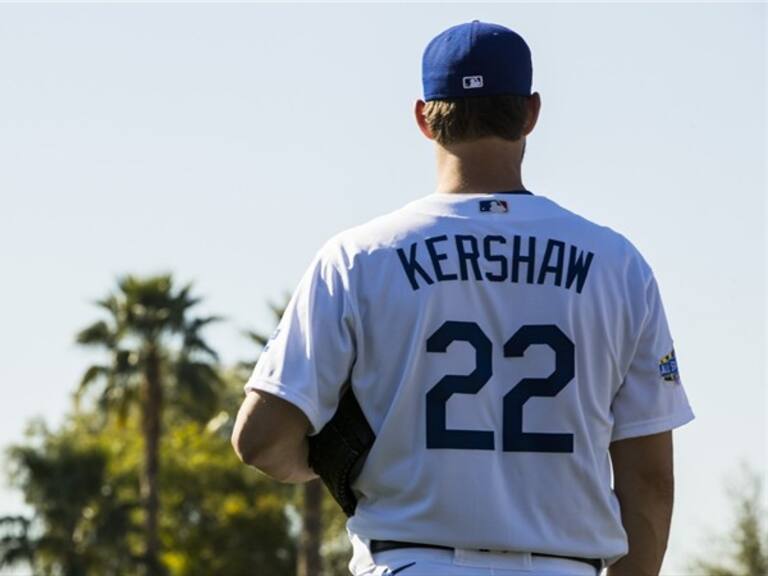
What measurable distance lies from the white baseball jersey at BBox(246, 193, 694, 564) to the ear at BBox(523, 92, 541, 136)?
0.70ft

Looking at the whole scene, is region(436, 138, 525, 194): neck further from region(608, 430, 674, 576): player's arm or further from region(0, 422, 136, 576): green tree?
region(0, 422, 136, 576): green tree

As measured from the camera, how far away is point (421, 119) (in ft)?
18.5

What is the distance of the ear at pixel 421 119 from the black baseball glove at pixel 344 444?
0.67m

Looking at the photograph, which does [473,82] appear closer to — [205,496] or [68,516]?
[68,516]

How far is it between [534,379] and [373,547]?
1.84 feet

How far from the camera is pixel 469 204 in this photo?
547 centimetres

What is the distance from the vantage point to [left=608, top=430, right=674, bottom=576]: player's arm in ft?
18.4

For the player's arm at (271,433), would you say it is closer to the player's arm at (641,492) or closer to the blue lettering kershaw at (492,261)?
the blue lettering kershaw at (492,261)

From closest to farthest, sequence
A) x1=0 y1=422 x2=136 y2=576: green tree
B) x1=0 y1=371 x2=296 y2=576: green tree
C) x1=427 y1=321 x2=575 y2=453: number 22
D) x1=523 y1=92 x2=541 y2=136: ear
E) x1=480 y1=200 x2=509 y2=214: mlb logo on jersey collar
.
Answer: x1=427 y1=321 x2=575 y2=453: number 22
x1=480 y1=200 x2=509 y2=214: mlb logo on jersey collar
x1=523 y1=92 x2=541 y2=136: ear
x1=0 y1=422 x2=136 y2=576: green tree
x1=0 y1=371 x2=296 y2=576: green tree

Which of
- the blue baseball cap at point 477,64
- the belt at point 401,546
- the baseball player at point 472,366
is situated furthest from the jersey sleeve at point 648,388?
the blue baseball cap at point 477,64

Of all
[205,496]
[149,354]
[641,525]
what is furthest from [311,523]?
[641,525]

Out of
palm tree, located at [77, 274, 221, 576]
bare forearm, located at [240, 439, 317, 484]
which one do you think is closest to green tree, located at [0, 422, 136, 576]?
palm tree, located at [77, 274, 221, 576]

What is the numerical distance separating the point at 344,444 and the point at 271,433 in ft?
0.60

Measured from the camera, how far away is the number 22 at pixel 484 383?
531 cm
